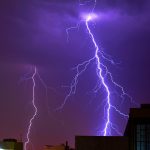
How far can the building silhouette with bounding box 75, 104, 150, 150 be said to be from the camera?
85.4ft

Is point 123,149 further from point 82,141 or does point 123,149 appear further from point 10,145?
point 10,145

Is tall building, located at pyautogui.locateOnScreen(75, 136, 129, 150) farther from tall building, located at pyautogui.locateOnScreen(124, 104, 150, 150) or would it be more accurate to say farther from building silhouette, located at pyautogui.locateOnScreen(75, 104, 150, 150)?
tall building, located at pyautogui.locateOnScreen(124, 104, 150, 150)

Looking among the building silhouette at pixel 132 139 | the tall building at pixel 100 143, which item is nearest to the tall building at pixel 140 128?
the building silhouette at pixel 132 139

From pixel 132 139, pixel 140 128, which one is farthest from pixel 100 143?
pixel 140 128

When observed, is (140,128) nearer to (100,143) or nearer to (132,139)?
(132,139)

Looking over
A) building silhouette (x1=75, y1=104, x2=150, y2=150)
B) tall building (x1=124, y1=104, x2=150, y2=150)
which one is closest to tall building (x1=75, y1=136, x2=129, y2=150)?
building silhouette (x1=75, y1=104, x2=150, y2=150)

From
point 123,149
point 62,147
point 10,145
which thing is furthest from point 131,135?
point 62,147

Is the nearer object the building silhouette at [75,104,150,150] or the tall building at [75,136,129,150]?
the building silhouette at [75,104,150,150]

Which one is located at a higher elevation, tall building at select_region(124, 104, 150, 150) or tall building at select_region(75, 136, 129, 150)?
tall building at select_region(124, 104, 150, 150)

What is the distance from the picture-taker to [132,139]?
2683 cm

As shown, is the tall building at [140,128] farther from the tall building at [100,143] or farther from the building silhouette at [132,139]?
the tall building at [100,143]

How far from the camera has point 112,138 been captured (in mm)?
27875

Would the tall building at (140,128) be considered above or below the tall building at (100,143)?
above

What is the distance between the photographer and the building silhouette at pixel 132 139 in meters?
26.0
